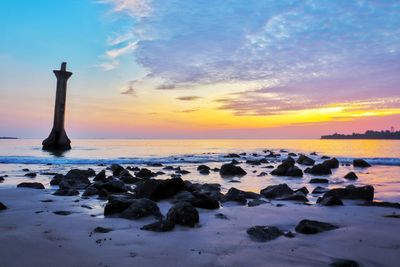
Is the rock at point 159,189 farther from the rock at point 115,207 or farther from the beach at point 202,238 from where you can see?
the rock at point 115,207

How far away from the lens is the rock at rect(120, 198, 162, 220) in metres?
6.59

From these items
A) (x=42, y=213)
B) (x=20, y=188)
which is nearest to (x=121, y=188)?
(x=20, y=188)

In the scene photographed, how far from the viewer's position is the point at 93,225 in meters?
5.98

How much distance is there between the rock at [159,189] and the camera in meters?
9.44

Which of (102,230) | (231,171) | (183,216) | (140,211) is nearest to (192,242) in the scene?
(183,216)

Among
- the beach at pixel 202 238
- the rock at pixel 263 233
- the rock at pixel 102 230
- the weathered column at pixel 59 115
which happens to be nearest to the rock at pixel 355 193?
the beach at pixel 202 238

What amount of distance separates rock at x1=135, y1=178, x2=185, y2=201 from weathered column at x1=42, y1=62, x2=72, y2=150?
3272 cm

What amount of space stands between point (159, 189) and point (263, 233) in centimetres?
478

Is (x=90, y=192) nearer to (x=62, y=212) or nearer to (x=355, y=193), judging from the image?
(x=62, y=212)

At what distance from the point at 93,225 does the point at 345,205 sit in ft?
20.3

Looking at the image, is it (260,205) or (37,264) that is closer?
(37,264)

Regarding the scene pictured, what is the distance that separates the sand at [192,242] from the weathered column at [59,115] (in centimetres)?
3414

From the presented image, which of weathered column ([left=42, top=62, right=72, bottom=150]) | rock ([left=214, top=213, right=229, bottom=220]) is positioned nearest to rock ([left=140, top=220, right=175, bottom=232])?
rock ([left=214, top=213, right=229, bottom=220])

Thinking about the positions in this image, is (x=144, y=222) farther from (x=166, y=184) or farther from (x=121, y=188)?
(x=121, y=188)
